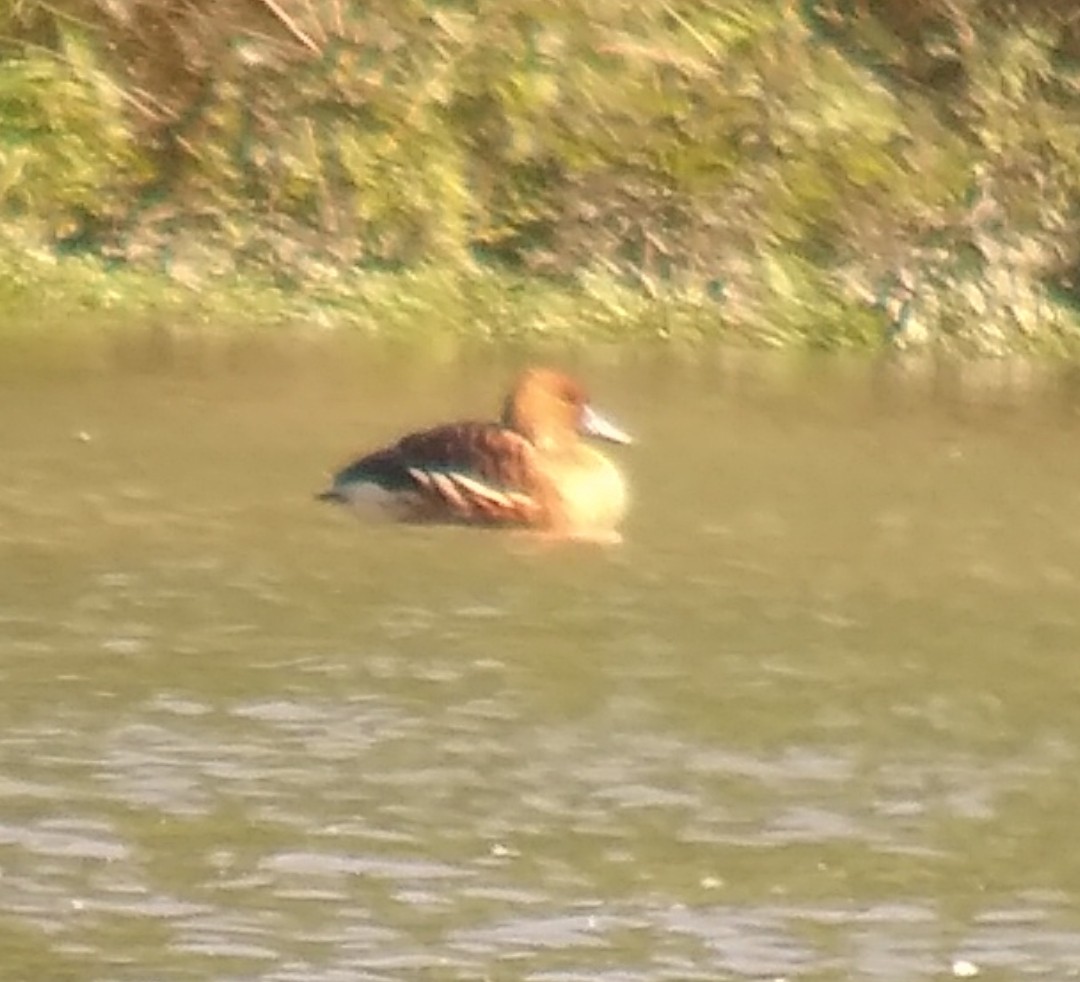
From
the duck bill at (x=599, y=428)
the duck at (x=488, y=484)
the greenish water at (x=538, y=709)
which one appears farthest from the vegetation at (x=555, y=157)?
the duck at (x=488, y=484)

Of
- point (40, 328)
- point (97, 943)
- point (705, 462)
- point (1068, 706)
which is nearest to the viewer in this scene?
point (97, 943)

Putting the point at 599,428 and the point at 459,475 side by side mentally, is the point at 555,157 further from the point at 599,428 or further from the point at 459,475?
the point at 459,475

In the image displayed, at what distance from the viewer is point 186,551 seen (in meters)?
6.84

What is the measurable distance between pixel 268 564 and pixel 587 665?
3.22ft

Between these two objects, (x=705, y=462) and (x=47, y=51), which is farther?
(x=47, y=51)

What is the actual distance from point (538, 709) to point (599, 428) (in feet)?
7.43

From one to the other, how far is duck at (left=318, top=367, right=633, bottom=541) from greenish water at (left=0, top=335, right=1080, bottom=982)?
0.08 m

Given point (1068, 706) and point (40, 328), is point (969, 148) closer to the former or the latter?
point (40, 328)

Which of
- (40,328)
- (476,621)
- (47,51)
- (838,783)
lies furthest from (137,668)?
(47,51)

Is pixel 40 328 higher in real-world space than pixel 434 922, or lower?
higher

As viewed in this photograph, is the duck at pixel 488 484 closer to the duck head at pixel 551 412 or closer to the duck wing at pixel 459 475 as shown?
the duck wing at pixel 459 475

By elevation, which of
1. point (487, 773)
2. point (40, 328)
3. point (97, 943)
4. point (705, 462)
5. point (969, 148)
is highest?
point (969, 148)

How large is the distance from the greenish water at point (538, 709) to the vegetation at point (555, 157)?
6.45 feet

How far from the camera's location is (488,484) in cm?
732
